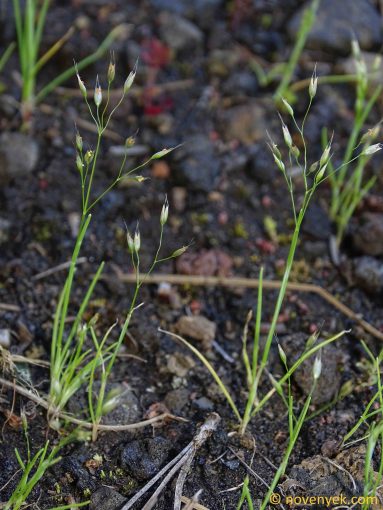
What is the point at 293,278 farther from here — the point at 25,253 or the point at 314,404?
the point at 25,253

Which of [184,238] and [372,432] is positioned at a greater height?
[372,432]

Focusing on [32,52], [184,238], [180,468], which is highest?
[32,52]

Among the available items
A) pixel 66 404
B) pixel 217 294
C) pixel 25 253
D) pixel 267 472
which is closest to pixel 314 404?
pixel 267 472

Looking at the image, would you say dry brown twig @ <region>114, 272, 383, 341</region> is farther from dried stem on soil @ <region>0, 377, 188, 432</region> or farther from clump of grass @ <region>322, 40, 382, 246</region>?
dried stem on soil @ <region>0, 377, 188, 432</region>

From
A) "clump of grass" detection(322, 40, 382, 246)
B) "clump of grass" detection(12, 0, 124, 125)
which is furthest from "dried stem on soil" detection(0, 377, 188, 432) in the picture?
"clump of grass" detection(12, 0, 124, 125)

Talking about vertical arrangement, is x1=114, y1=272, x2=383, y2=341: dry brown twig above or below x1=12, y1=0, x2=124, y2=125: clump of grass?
below

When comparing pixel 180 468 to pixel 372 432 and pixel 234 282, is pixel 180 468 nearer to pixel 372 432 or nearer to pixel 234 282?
pixel 372 432

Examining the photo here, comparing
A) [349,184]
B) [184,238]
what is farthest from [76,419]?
[349,184]
